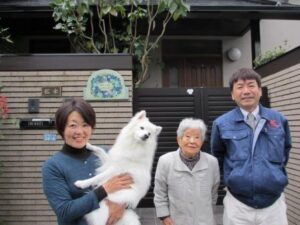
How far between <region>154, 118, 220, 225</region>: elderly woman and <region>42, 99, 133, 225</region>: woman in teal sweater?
0.96m

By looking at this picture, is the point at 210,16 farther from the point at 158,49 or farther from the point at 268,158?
the point at 268,158

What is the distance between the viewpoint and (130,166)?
269cm

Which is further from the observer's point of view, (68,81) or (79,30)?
(79,30)

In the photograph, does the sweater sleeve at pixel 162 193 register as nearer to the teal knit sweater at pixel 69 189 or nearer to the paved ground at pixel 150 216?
the teal knit sweater at pixel 69 189

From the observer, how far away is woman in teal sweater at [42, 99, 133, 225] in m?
2.18

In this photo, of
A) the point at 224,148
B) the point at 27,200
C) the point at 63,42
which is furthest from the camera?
the point at 63,42

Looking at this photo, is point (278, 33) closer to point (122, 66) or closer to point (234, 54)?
point (234, 54)

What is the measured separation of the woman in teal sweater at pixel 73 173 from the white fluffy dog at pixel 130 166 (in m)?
0.04

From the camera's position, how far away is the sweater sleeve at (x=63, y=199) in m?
2.17

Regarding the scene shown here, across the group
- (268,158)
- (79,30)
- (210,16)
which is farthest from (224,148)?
(210,16)

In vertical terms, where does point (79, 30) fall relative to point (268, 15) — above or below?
below

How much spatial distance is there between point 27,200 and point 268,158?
4.01 m

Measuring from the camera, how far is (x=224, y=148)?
3.25 metres

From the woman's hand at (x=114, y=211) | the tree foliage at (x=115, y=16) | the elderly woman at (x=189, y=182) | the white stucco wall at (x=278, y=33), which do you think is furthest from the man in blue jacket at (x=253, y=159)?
the white stucco wall at (x=278, y=33)
